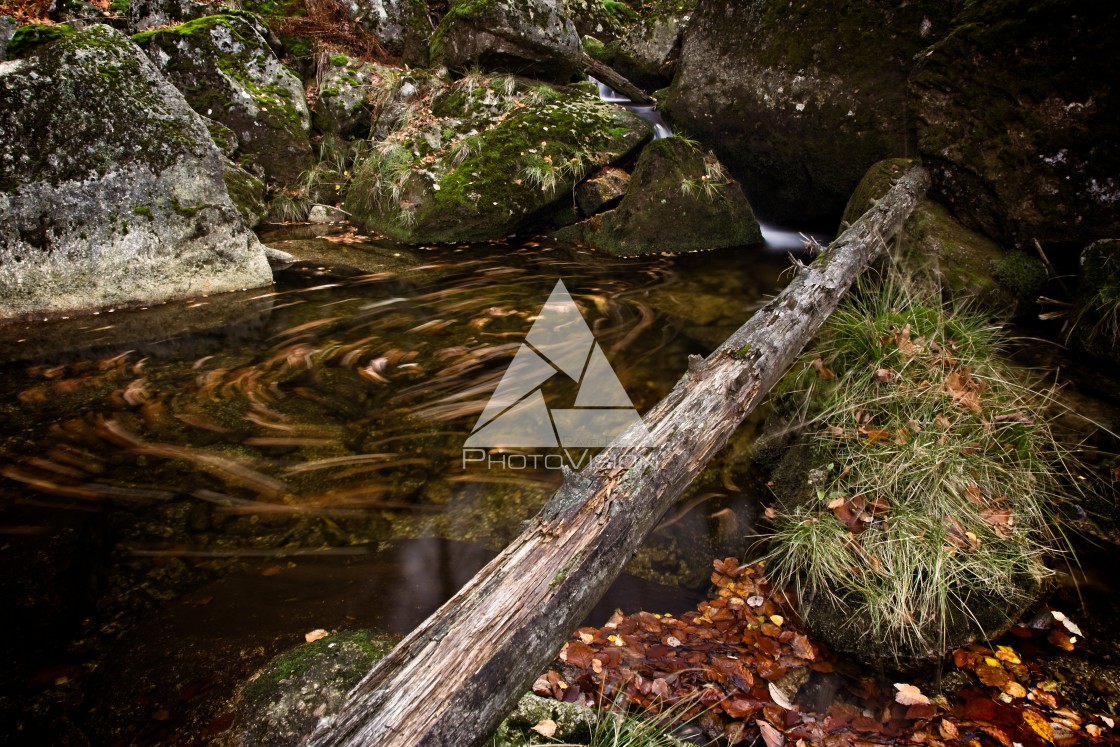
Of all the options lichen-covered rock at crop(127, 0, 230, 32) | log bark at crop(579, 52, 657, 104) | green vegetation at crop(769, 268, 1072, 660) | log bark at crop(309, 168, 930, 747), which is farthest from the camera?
log bark at crop(579, 52, 657, 104)

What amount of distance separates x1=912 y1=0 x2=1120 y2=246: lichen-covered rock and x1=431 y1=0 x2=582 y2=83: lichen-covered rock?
21.1 feet

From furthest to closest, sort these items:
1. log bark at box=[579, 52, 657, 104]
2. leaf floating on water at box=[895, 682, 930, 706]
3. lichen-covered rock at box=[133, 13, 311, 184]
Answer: log bark at box=[579, 52, 657, 104] < lichen-covered rock at box=[133, 13, 311, 184] < leaf floating on water at box=[895, 682, 930, 706]

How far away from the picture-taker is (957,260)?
4.46m

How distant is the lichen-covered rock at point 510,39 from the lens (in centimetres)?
900

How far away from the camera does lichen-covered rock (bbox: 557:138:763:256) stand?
7.26 metres

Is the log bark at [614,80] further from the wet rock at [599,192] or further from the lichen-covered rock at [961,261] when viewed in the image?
the lichen-covered rock at [961,261]

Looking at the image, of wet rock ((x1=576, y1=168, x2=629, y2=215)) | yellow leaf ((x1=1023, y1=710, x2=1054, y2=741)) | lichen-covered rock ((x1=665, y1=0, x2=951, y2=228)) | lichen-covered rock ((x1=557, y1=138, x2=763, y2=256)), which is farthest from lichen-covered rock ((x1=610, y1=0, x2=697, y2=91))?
yellow leaf ((x1=1023, y1=710, x2=1054, y2=741))

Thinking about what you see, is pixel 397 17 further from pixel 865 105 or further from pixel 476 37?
pixel 865 105

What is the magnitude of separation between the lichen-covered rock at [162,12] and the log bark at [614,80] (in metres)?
6.64

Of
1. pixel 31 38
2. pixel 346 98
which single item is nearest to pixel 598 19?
pixel 346 98

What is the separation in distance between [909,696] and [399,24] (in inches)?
511

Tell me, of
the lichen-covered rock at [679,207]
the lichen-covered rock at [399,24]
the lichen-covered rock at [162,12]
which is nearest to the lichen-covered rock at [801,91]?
the lichen-covered rock at [679,207]

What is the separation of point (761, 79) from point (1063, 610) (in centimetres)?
622

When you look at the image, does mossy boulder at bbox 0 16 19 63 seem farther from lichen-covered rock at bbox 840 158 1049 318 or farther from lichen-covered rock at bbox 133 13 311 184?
lichen-covered rock at bbox 840 158 1049 318
